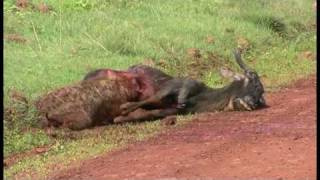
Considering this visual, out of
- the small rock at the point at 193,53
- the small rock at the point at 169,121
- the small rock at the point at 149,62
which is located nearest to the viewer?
the small rock at the point at 169,121

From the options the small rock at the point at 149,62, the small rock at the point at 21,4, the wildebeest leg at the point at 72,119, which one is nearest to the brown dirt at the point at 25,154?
the wildebeest leg at the point at 72,119

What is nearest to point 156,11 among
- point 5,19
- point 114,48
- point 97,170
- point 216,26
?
point 216,26

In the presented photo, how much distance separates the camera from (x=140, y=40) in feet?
39.8

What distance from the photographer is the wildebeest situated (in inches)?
323

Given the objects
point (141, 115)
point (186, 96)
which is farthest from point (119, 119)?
point (186, 96)

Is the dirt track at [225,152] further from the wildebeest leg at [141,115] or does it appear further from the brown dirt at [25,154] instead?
the brown dirt at [25,154]

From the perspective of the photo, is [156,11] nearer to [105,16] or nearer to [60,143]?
[105,16]

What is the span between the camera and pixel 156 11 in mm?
13789

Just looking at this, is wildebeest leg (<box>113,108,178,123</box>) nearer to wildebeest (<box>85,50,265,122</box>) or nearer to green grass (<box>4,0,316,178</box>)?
wildebeest (<box>85,50,265,122</box>)

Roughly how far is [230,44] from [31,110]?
562 centimetres

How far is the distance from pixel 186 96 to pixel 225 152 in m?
2.39

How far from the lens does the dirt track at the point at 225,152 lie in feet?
17.6

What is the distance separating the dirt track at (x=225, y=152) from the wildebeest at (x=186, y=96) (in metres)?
0.34

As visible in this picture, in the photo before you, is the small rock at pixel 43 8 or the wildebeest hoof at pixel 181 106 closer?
the wildebeest hoof at pixel 181 106
